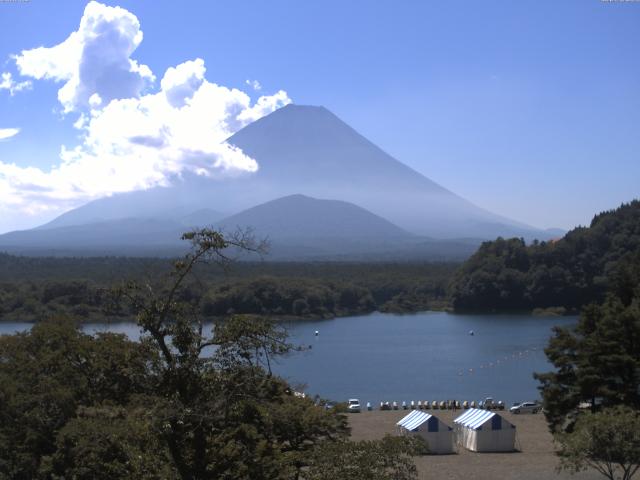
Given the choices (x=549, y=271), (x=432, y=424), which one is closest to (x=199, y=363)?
(x=432, y=424)

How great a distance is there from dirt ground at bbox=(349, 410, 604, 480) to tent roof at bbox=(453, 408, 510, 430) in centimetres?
46

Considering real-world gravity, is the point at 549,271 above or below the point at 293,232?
below

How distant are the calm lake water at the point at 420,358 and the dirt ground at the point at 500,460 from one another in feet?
12.1

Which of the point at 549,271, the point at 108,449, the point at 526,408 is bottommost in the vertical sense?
the point at 526,408

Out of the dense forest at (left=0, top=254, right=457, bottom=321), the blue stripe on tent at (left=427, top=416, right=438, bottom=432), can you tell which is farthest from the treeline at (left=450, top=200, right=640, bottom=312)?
the blue stripe on tent at (left=427, top=416, right=438, bottom=432)

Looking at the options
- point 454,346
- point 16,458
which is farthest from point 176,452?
point 454,346

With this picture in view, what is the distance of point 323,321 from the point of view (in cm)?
4409

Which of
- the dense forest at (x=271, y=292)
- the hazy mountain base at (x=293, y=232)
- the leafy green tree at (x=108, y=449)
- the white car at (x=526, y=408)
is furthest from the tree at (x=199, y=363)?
the hazy mountain base at (x=293, y=232)

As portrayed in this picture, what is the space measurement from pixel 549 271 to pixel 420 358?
19.0 meters

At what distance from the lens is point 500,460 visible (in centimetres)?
1343

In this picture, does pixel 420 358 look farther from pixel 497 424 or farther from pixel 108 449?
pixel 108 449

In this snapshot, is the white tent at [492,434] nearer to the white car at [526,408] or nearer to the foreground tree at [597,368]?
the foreground tree at [597,368]

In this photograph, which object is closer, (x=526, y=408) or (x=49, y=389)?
(x=49, y=389)

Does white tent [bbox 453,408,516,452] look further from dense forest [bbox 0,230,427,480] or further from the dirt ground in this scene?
dense forest [bbox 0,230,427,480]
